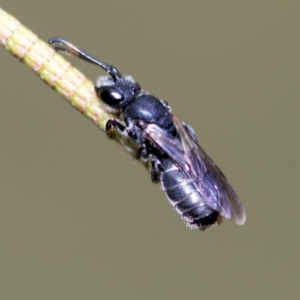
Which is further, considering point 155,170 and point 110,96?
point 155,170

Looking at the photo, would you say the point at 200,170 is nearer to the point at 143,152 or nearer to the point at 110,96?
the point at 143,152

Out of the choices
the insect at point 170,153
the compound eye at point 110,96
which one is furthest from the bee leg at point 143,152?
the compound eye at point 110,96

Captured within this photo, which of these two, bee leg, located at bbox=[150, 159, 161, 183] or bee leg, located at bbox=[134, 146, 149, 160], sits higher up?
bee leg, located at bbox=[134, 146, 149, 160]

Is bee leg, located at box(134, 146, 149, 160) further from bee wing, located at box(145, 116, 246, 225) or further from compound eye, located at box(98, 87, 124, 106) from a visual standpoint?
compound eye, located at box(98, 87, 124, 106)

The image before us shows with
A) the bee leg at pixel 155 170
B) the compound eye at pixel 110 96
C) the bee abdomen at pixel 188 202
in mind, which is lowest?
the bee abdomen at pixel 188 202

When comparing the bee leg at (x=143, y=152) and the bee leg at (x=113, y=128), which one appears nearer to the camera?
the bee leg at (x=113, y=128)

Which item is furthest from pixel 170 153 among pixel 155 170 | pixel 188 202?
pixel 188 202

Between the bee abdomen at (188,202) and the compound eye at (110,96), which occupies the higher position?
the compound eye at (110,96)

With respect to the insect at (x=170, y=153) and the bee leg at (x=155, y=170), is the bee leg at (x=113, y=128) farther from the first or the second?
the bee leg at (x=155, y=170)

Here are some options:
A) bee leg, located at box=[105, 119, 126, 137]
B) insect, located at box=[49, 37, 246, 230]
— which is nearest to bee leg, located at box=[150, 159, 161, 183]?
insect, located at box=[49, 37, 246, 230]
